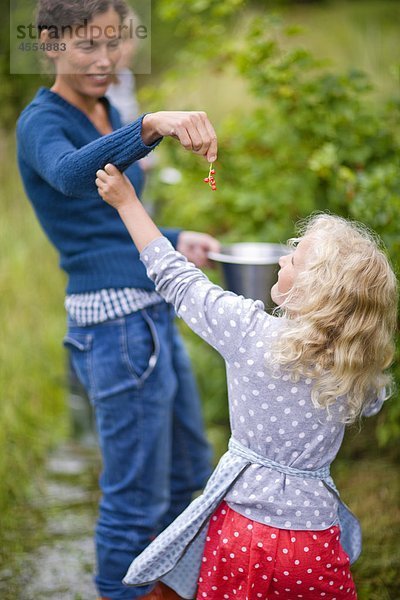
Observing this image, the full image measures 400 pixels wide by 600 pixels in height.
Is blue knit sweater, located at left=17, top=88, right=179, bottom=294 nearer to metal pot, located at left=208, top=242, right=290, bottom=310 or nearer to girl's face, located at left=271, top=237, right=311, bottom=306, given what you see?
metal pot, located at left=208, top=242, right=290, bottom=310

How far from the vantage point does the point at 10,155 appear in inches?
209

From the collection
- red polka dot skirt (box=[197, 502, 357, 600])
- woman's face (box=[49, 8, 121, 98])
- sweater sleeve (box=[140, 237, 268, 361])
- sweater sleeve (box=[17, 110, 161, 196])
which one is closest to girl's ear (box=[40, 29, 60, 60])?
woman's face (box=[49, 8, 121, 98])

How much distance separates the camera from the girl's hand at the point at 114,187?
5.62 ft

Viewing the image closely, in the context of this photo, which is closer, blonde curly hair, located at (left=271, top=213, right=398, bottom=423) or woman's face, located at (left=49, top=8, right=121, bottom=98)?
blonde curly hair, located at (left=271, top=213, right=398, bottom=423)

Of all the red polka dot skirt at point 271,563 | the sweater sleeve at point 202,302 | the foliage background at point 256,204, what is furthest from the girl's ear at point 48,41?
the red polka dot skirt at point 271,563

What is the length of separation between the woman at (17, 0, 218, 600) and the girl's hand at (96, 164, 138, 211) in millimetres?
122

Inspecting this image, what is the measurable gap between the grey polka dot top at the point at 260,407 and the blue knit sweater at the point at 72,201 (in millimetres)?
331

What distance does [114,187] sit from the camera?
1.73 metres

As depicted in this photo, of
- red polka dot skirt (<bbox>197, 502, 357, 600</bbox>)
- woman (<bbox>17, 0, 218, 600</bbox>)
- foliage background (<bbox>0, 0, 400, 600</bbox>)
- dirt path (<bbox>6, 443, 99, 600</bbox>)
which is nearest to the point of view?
red polka dot skirt (<bbox>197, 502, 357, 600</bbox>)

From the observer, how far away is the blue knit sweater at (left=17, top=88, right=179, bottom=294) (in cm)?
185

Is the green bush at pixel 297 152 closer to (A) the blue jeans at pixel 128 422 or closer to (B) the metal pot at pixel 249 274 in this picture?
(B) the metal pot at pixel 249 274

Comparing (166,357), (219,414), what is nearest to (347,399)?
(166,357)

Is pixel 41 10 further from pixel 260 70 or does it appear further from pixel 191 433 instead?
pixel 191 433

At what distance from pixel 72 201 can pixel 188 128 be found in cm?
55
